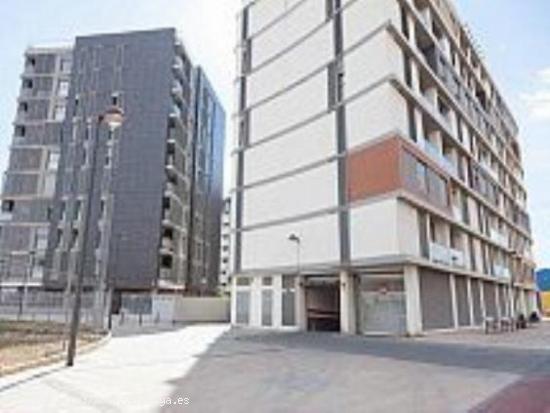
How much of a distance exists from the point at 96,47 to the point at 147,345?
48.6 metres

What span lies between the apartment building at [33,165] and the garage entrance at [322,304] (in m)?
35.2

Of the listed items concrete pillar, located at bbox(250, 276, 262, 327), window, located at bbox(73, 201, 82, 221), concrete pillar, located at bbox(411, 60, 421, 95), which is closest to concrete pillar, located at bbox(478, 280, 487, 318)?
concrete pillar, located at bbox(411, 60, 421, 95)

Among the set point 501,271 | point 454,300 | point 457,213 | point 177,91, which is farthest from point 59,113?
point 501,271

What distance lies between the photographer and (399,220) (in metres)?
22.8

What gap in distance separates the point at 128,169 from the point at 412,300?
38.4 m

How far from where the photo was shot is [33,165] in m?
56.2

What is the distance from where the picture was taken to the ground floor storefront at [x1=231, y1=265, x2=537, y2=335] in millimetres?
23500

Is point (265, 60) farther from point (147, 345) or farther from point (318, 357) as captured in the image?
point (318, 357)

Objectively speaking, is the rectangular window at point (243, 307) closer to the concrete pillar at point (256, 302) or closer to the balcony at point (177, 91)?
the concrete pillar at point (256, 302)

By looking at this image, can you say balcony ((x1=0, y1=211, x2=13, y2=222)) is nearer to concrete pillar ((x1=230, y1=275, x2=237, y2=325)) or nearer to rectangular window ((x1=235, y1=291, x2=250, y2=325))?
concrete pillar ((x1=230, y1=275, x2=237, y2=325))

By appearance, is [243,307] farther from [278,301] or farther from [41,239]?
[41,239]

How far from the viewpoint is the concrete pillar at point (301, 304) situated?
28.4m

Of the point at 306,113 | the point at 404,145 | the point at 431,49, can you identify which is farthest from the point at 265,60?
the point at 404,145

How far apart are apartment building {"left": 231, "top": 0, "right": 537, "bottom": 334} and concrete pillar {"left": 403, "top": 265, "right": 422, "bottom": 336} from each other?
56 millimetres
